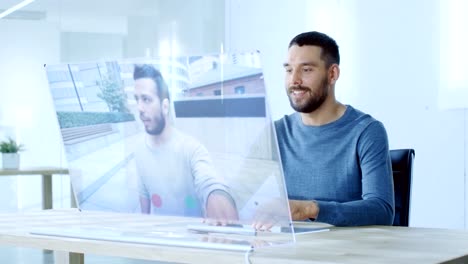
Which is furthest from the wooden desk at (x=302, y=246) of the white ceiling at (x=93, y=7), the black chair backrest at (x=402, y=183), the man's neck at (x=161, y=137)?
the white ceiling at (x=93, y=7)

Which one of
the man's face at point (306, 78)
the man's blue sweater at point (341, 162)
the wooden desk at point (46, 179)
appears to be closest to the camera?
the man's blue sweater at point (341, 162)

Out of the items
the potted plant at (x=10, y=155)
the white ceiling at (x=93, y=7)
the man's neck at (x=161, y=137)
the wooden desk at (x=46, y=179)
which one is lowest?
the wooden desk at (x=46, y=179)

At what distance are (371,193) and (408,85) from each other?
9.71 ft

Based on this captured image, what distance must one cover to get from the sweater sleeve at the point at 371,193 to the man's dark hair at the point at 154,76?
53 cm

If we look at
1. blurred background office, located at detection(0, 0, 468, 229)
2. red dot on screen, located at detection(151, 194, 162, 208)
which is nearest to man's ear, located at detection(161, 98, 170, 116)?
red dot on screen, located at detection(151, 194, 162, 208)

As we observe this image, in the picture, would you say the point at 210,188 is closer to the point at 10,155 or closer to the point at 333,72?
the point at 333,72

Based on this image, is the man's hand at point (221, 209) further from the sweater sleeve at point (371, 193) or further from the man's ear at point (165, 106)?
the sweater sleeve at point (371, 193)

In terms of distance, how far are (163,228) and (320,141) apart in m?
0.73

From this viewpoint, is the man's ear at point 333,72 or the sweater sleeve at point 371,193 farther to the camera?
the man's ear at point 333,72

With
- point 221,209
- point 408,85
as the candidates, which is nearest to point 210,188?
point 221,209

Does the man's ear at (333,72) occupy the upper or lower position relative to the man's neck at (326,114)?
upper

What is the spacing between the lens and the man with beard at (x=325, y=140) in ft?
7.43

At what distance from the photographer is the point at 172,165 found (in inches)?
64.4

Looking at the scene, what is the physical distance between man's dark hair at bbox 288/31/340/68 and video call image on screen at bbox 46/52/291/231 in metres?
0.75
